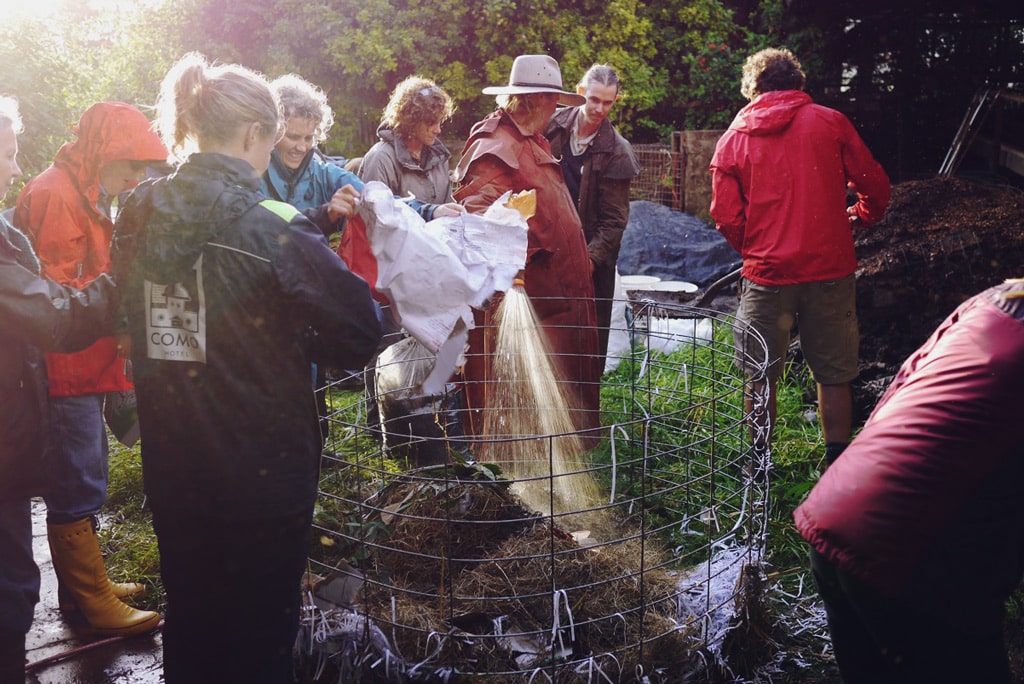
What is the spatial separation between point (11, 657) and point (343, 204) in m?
1.48

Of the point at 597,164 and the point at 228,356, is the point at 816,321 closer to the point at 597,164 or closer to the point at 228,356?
the point at 597,164

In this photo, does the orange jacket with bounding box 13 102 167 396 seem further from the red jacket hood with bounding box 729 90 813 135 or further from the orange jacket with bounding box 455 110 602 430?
the red jacket hood with bounding box 729 90 813 135

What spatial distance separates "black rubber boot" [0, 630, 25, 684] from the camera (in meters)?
2.34

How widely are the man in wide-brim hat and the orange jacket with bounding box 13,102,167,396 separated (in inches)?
56.6

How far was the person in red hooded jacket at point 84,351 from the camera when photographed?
10.2 feet

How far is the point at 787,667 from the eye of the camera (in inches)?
114

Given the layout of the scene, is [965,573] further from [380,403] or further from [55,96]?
[55,96]

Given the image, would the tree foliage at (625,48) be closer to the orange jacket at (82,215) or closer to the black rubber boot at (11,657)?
the orange jacket at (82,215)

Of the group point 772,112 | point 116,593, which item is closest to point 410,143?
point 772,112

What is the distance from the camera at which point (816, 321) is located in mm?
4219

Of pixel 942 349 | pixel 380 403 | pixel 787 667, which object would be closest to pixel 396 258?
pixel 942 349

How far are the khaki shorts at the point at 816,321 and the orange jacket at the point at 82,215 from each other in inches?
104

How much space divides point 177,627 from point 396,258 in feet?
3.53

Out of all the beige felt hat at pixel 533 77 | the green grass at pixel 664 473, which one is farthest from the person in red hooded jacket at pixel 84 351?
the beige felt hat at pixel 533 77
